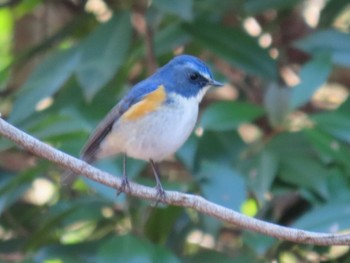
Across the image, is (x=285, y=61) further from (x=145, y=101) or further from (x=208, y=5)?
(x=145, y=101)

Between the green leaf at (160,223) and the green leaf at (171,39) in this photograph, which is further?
the green leaf at (171,39)

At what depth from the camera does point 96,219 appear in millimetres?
4391

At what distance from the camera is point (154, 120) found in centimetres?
374

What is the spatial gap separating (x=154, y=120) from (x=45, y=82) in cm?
77

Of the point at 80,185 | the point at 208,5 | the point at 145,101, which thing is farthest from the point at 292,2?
the point at 80,185

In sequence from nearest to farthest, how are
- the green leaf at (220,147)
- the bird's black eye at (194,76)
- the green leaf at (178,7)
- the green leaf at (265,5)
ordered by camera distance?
the bird's black eye at (194,76) → the green leaf at (178,7) → the green leaf at (220,147) → the green leaf at (265,5)

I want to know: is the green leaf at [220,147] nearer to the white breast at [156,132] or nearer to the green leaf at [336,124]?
the green leaf at [336,124]

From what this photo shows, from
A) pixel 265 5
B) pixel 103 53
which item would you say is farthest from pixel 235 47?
pixel 103 53

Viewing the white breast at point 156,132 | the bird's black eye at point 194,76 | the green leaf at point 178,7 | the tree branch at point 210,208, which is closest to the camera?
the tree branch at point 210,208

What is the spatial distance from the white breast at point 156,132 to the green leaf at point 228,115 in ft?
1.04

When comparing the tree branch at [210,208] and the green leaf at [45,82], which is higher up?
the tree branch at [210,208]

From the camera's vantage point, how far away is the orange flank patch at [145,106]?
3.76 metres

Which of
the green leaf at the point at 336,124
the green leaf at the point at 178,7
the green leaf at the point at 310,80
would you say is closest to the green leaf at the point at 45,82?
the green leaf at the point at 178,7

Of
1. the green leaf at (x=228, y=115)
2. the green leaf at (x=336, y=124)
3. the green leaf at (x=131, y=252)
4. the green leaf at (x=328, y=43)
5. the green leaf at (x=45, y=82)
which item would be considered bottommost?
the green leaf at (x=131, y=252)
